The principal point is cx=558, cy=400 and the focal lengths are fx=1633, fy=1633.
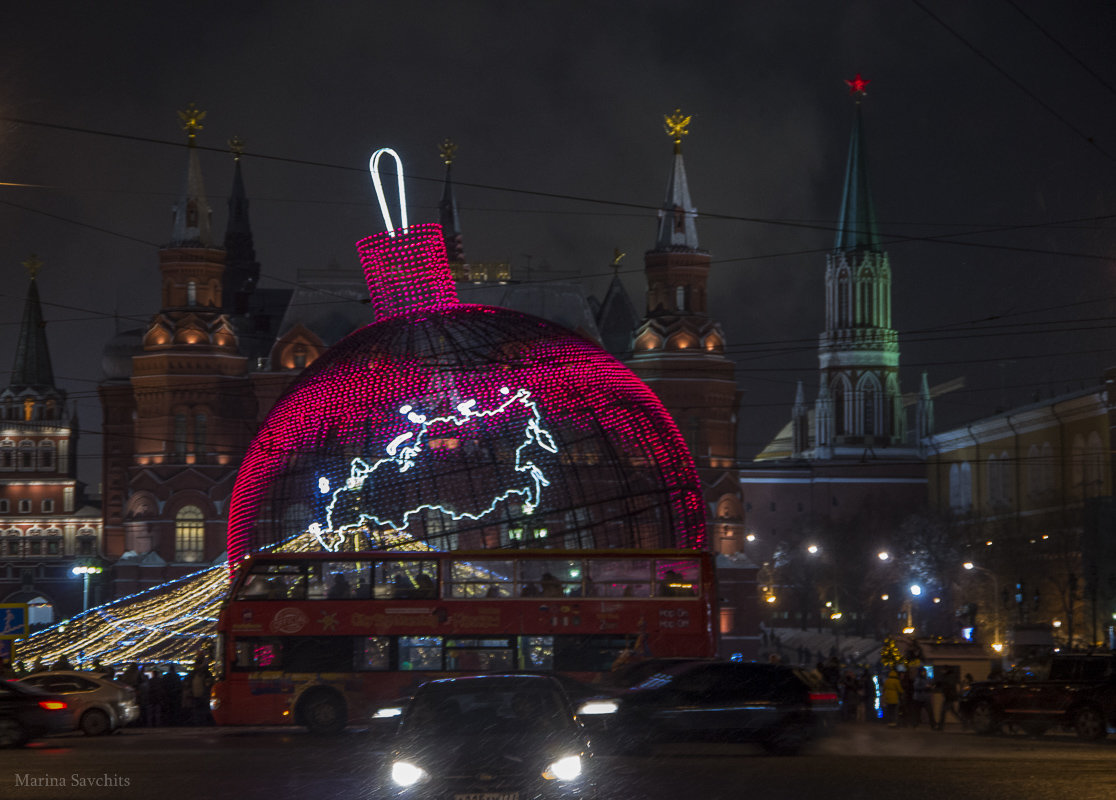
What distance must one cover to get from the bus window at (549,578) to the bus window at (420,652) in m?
1.60

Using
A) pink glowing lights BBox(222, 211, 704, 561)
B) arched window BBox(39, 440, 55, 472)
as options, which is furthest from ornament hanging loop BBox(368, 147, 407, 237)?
arched window BBox(39, 440, 55, 472)

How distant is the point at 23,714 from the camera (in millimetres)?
21688

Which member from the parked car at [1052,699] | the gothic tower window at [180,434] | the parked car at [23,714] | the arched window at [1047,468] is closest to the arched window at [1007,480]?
the arched window at [1047,468]

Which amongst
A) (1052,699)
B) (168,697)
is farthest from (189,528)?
(1052,699)

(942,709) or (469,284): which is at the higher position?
(469,284)

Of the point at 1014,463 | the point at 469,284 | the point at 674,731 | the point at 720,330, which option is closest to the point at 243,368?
the point at 469,284

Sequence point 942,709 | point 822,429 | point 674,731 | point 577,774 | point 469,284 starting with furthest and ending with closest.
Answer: point 822,429, point 469,284, point 942,709, point 674,731, point 577,774

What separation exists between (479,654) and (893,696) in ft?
26.4

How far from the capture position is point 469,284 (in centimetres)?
8175

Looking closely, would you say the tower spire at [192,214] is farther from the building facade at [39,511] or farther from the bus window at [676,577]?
the bus window at [676,577]

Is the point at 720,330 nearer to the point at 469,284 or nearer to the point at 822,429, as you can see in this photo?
the point at 469,284

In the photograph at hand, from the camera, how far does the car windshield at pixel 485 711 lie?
41.2 feet

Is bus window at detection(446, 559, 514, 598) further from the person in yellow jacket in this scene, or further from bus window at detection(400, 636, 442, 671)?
the person in yellow jacket

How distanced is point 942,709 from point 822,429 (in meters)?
94.1
